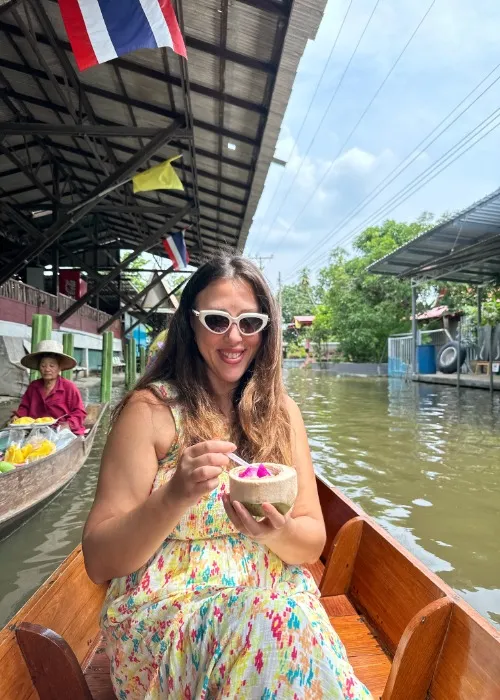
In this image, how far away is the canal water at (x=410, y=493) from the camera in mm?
3889

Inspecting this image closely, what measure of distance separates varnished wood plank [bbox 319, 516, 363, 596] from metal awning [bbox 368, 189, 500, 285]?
8902 millimetres

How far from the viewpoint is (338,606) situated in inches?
91.9

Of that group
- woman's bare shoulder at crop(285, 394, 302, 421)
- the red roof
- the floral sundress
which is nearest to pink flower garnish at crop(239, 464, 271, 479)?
the floral sundress

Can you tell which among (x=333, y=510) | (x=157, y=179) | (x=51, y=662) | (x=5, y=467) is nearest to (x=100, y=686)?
(x=51, y=662)

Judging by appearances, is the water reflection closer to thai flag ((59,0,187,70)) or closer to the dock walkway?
the dock walkway

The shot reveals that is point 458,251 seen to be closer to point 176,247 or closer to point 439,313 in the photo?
point 176,247

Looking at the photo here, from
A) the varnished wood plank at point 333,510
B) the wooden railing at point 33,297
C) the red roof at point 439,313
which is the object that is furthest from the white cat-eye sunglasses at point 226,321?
the red roof at point 439,313

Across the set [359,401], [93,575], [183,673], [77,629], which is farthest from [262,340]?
[359,401]

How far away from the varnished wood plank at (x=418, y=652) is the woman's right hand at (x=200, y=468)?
784 millimetres

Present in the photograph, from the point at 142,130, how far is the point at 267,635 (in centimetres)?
704

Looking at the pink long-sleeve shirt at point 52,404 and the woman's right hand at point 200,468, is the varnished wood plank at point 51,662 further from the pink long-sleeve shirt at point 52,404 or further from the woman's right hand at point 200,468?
the pink long-sleeve shirt at point 52,404

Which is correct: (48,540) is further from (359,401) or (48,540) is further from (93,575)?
(359,401)

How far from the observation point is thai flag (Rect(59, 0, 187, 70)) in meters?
3.93

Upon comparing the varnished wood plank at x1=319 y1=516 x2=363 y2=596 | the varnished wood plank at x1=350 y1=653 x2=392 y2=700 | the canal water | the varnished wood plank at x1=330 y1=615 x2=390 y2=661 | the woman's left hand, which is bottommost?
the canal water
